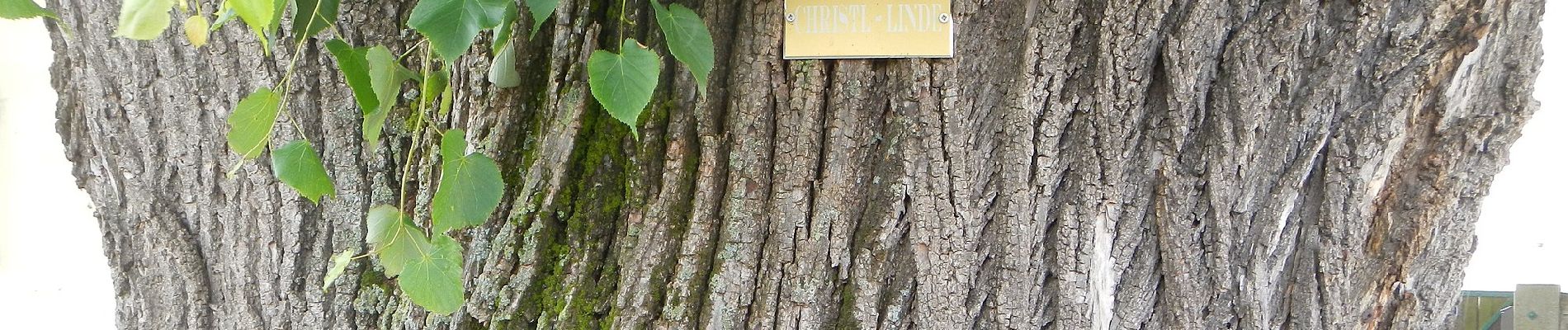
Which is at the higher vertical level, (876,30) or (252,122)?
(876,30)

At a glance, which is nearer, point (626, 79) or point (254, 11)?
point (254, 11)

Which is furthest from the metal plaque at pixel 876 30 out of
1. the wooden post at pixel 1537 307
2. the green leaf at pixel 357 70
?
the wooden post at pixel 1537 307

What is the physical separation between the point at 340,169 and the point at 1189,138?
774 mm

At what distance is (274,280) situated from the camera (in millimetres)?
842

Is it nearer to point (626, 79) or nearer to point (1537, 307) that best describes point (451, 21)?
point (626, 79)

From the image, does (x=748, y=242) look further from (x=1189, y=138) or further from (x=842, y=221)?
(x=1189, y=138)

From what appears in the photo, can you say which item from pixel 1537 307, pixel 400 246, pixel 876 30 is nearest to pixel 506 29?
pixel 400 246

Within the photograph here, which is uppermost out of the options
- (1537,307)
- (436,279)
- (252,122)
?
(1537,307)

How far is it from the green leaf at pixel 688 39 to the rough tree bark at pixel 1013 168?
130 mm

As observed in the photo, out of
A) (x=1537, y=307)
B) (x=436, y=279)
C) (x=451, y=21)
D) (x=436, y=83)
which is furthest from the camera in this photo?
(x=1537, y=307)

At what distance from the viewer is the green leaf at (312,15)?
0.63 m

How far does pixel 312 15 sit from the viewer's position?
63 centimetres

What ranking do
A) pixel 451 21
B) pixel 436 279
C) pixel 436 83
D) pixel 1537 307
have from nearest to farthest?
pixel 451 21, pixel 436 279, pixel 436 83, pixel 1537 307

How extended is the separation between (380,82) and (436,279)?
0.50ft
